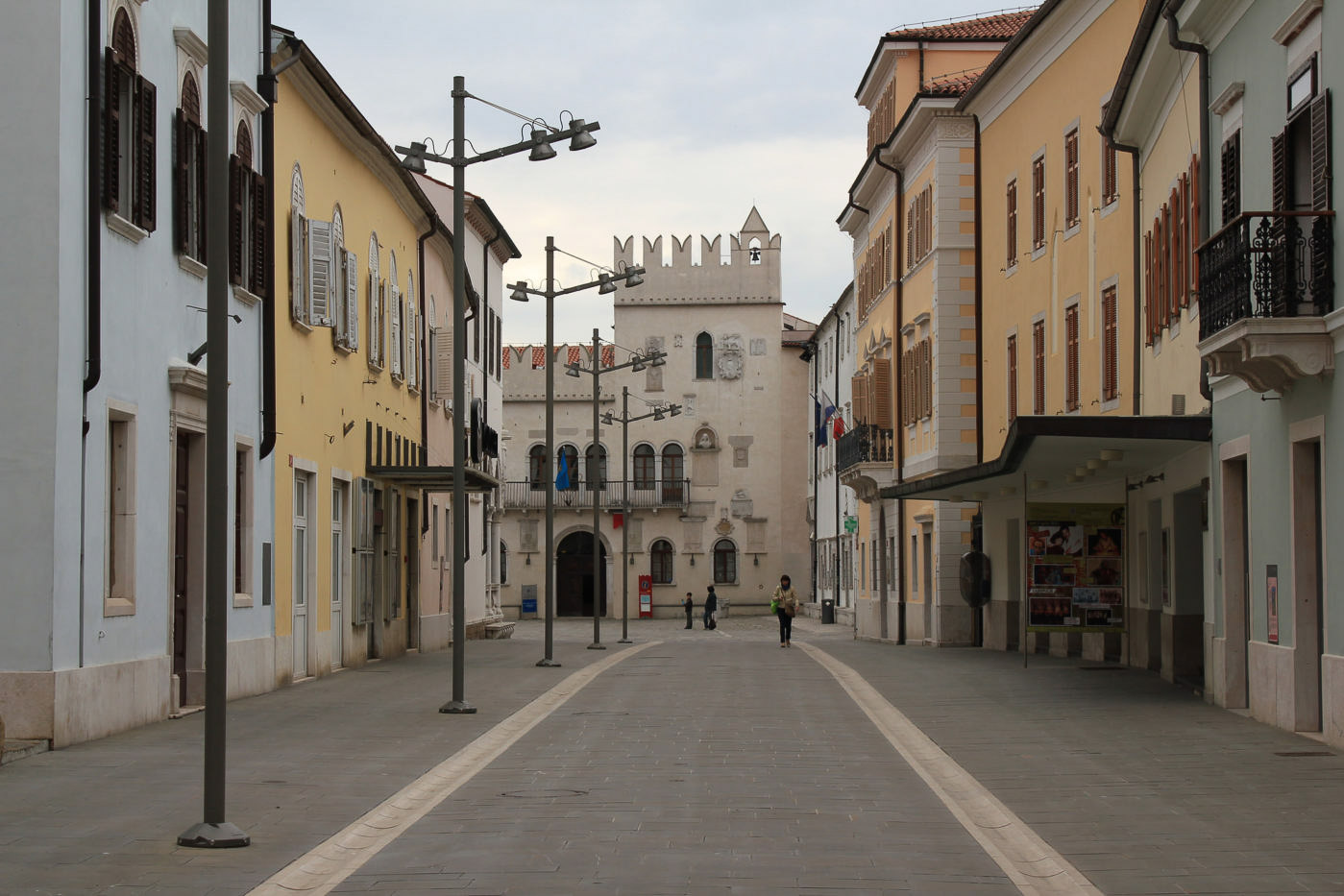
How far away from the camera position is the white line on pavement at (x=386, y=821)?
9.28 metres

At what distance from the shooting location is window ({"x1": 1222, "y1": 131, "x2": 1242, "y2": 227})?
63.7ft

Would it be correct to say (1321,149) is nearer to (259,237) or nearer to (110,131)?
(110,131)

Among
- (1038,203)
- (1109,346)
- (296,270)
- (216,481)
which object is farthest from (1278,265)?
(1038,203)

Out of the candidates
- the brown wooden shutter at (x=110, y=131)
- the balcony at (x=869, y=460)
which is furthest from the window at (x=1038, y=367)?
the brown wooden shutter at (x=110, y=131)

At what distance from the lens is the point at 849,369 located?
65188 millimetres

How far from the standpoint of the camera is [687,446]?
8494cm

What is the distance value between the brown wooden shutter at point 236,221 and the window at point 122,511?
4.49m

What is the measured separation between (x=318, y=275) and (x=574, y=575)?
197 feet

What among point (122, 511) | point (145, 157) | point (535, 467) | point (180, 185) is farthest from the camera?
point (535, 467)

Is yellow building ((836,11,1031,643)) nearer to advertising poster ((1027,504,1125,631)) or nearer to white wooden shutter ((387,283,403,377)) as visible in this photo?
white wooden shutter ((387,283,403,377))

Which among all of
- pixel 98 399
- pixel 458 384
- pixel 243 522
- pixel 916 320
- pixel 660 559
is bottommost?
pixel 660 559

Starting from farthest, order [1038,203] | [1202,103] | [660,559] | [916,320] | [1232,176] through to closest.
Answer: [660,559]
[916,320]
[1038,203]
[1202,103]
[1232,176]

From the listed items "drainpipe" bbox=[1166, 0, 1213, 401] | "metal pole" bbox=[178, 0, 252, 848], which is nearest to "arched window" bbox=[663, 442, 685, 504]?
"drainpipe" bbox=[1166, 0, 1213, 401]

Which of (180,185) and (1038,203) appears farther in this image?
(1038,203)
